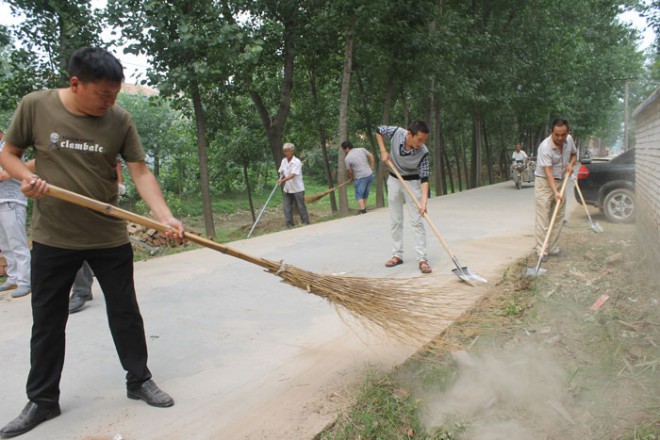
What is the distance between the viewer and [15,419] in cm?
256

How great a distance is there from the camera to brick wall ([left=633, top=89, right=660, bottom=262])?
5316 millimetres

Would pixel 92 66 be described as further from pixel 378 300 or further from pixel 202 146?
pixel 202 146

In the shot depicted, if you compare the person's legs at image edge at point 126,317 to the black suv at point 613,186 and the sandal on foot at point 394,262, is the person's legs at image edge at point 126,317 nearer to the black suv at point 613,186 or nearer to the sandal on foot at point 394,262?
the sandal on foot at point 394,262

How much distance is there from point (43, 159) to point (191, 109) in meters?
10.4

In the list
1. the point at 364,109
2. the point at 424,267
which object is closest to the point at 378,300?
the point at 424,267

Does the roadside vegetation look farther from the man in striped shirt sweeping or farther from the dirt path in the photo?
the man in striped shirt sweeping

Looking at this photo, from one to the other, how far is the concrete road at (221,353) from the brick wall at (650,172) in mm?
1537

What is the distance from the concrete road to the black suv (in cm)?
391

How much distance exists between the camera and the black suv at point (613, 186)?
9.05m

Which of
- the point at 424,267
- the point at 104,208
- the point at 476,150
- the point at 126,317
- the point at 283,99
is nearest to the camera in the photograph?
the point at 104,208

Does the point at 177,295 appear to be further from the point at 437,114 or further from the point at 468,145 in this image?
the point at 468,145

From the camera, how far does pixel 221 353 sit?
353 centimetres

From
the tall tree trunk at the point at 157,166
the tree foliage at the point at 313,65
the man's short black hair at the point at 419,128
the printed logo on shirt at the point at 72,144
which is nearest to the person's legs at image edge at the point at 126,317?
the printed logo on shirt at the point at 72,144

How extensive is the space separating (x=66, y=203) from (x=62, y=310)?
1.85 ft
